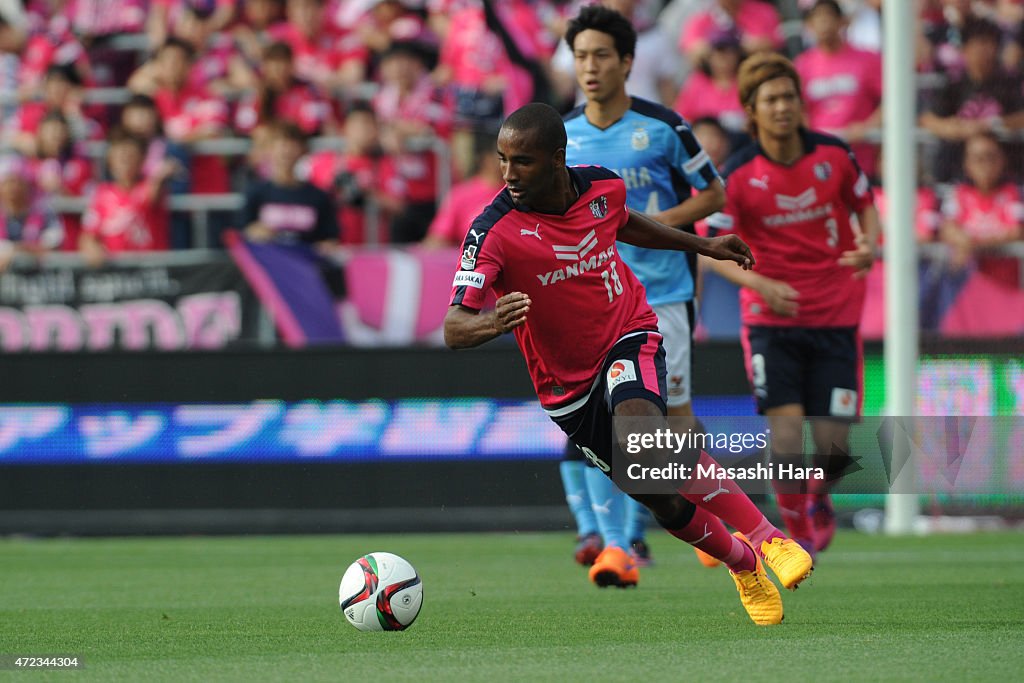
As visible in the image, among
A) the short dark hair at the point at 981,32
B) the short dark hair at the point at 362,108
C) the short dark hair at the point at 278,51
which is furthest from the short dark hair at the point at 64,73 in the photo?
the short dark hair at the point at 981,32

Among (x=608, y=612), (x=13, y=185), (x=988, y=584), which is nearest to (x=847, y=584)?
(x=988, y=584)

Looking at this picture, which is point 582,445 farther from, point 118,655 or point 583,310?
point 118,655

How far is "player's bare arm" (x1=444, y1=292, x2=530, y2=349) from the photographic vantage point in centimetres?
515

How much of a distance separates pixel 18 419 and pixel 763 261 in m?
6.16

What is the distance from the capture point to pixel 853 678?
468cm

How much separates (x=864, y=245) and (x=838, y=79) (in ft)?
17.1

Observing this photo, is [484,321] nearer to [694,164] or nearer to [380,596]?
[380,596]

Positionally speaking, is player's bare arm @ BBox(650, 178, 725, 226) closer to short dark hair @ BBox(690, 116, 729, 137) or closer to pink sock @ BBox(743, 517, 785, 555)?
pink sock @ BBox(743, 517, 785, 555)

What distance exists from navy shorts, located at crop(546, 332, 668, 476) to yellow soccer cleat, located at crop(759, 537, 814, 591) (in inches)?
27.5

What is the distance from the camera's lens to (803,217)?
8703 mm

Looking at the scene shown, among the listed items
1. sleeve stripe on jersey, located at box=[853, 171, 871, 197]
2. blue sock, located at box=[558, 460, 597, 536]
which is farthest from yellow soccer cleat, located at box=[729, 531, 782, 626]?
sleeve stripe on jersey, located at box=[853, 171, 871, 197]

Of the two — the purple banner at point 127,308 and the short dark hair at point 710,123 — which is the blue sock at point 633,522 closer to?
the short dark hair at point 710,123

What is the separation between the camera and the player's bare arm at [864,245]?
838 centimetres

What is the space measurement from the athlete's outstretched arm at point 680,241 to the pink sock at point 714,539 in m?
0.98
